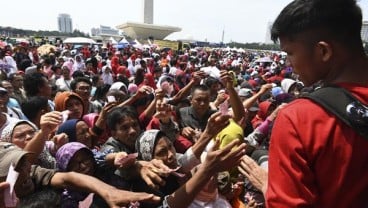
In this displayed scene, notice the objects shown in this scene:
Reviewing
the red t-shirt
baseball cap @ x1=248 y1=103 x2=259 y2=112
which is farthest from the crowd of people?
baseball cap @ x1=248 y1=103 x2=259 y2=112

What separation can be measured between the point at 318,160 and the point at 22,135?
2.52 meters

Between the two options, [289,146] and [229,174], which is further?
[229,174]

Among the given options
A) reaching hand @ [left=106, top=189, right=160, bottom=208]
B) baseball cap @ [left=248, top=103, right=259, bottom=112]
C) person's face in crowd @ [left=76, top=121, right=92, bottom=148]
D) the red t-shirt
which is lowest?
baseball cap @ [left=248, top=103, right=259, bottom=112]

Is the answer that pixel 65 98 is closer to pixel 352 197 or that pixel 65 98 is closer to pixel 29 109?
pixel 29 109

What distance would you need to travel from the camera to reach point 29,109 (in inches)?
164

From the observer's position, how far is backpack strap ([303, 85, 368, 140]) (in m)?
1.16

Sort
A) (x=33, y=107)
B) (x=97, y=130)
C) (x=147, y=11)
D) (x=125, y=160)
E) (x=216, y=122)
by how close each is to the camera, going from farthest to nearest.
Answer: (x=147, y=11), (x=33, y=107), (x=97, y=130), (x=216, y=122), (x=125, y=160)

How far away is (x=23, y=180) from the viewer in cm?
220

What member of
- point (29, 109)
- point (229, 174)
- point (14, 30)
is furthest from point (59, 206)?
point (14, 30)

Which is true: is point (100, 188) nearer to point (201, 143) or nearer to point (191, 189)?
point (191, 189)

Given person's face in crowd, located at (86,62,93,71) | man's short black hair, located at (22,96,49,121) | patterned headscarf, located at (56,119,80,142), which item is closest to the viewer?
patterned headscarf, located at (56,119,80,142)

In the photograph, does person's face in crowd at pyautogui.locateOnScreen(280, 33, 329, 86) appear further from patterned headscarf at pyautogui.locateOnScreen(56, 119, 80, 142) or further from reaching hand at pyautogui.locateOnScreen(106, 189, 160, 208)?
patterned headscarf at pyautogui.locateOnScreen(56, 119, 80, 142)

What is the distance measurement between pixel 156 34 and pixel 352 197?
5521cm

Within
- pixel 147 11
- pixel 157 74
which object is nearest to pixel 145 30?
pixel 147 11
